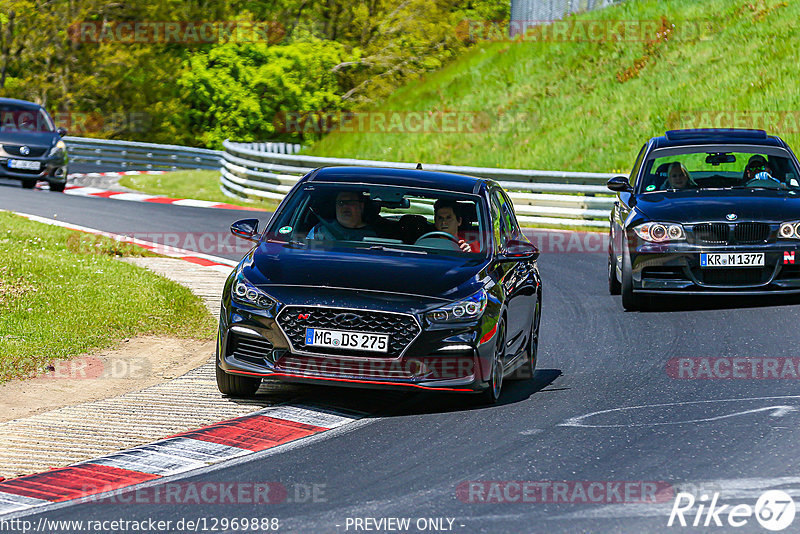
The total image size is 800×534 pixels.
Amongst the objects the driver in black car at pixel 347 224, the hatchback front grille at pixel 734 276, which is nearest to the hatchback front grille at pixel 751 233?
the hatchback front grille at pixel 734 276

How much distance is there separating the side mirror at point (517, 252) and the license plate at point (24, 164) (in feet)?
64.6

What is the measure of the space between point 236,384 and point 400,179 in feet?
6.71

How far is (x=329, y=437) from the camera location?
7648 mm

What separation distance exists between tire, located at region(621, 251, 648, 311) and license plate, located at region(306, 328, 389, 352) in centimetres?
545

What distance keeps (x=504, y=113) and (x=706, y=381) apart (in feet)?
81.3

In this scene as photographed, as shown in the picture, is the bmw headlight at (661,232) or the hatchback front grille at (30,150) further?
the hatchback front grille at (30,150)

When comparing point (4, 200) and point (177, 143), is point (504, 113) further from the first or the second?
point (177, 143)

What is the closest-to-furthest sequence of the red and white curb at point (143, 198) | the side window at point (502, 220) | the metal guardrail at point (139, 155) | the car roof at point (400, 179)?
the side window at point (502, 220)
the car roof at point (400, 179)
the red and white curb at point (143, 198)
the metal guardrail at point (139, 155)

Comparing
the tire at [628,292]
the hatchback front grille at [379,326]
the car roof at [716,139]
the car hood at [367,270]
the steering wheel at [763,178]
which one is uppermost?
the car roof at [716,139]

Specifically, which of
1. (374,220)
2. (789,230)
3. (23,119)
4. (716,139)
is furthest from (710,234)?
(23,119)

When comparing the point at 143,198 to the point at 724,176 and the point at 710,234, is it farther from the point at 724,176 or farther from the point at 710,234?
the point at 710,234

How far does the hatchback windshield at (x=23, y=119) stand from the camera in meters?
27.4

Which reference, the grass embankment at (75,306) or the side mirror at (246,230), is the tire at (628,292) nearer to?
the grass embankment at (75,306)

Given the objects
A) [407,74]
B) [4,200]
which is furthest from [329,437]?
[407,74]
